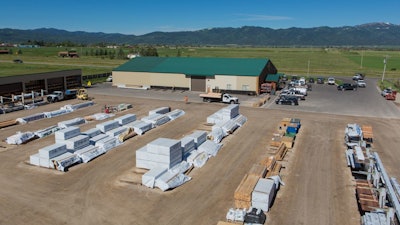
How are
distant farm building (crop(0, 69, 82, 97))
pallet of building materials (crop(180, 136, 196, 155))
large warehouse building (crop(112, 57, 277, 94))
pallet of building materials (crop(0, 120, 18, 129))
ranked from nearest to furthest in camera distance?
pallet of building materials (crop(180, 136, 196, 155)) < pallet of building materials (crop(0, 120, 18, 129)) < distant farm building (crop(0, 69, 82, 97)) < large warehouse building (crop(112, 57, 277, 94))

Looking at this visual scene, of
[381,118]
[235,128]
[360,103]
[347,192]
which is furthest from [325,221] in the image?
[360,103]

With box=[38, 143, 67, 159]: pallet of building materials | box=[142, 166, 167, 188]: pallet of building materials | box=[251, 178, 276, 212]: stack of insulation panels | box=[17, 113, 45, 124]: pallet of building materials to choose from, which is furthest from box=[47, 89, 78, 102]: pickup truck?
box=[251, 178, 276, 212]: stack of insulation panels

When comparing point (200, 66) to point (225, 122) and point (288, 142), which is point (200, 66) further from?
point (288, 142)

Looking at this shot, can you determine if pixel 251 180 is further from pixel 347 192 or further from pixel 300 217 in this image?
pixel 347 192

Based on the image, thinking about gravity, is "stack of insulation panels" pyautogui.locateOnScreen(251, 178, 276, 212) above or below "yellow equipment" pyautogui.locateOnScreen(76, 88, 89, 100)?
below

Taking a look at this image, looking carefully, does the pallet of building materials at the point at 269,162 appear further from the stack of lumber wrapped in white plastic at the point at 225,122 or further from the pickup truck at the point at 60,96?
the pickup truck at the point at 60,96

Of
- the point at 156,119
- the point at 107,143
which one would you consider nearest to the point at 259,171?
the point at 107,143

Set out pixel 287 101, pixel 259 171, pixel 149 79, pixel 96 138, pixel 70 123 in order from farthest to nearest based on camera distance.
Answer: pixel 149 79
pixel 287 101
pixel 70 123
pixel 96 138
pixel 259 171

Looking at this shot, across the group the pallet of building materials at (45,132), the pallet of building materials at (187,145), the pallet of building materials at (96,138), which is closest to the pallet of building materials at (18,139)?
the pallet of building materials at (45,132)

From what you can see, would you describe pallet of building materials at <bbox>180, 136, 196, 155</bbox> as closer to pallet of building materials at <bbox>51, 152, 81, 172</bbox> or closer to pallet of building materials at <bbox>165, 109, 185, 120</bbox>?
pallet of building materials at <bbox>51, 152, 81, 172</bbox>
